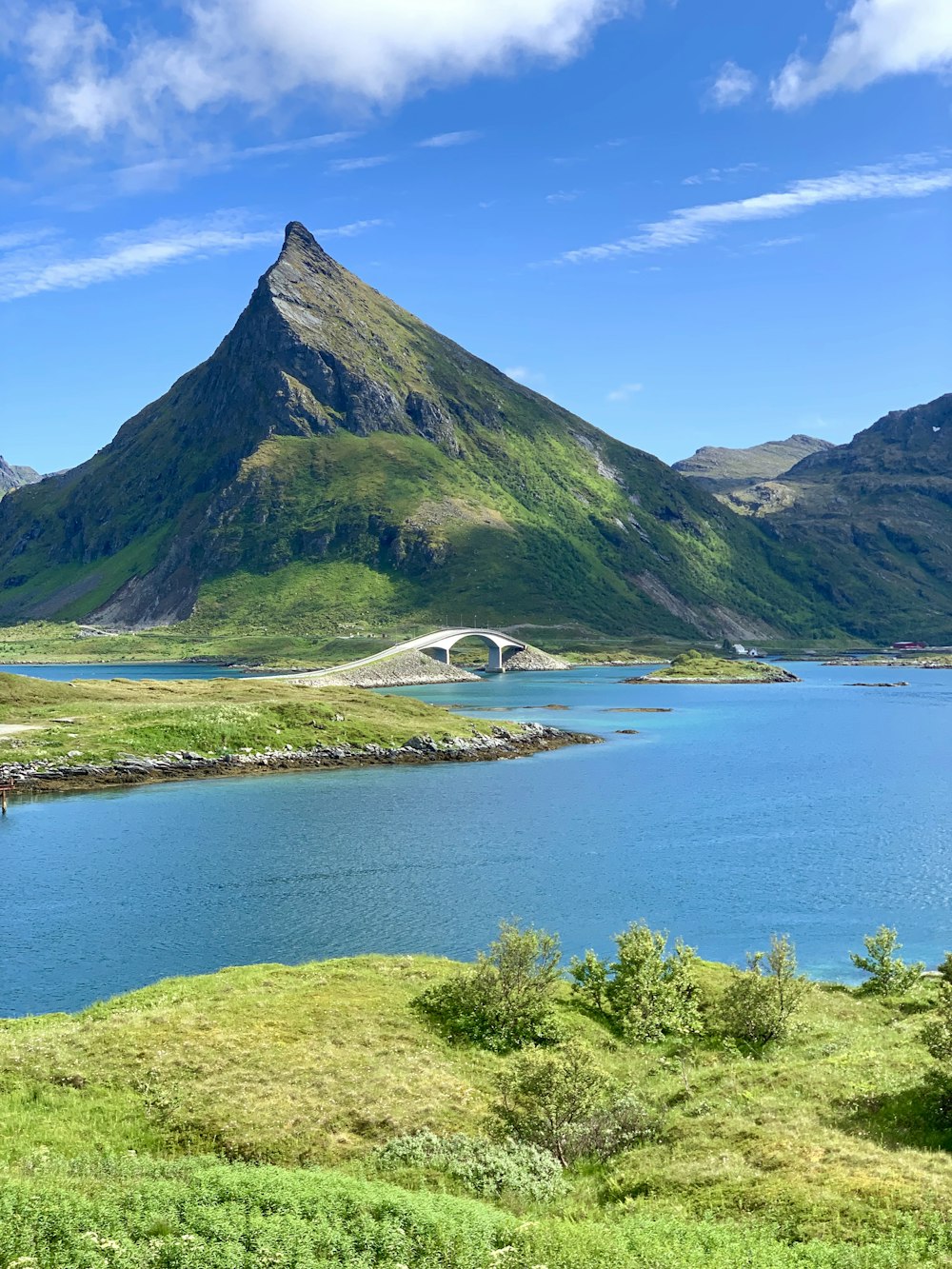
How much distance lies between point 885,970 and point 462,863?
38592mm

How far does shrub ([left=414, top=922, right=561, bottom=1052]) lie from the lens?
3959 centimetres

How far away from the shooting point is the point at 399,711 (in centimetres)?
15975

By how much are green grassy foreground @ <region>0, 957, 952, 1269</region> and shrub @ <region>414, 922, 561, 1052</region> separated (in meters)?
1.44

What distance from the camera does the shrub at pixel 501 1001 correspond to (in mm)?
39594

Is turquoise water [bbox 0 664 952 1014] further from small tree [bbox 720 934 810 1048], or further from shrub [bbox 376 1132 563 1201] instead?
shrub [bbox 376 1132 563 1201]

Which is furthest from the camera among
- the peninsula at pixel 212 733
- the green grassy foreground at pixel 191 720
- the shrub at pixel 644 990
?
the green grassy foreground at pixel 191 720

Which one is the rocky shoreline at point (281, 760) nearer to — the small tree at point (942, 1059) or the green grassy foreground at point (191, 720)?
the green grassy foreground at point (191, 720)

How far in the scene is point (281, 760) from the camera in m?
130

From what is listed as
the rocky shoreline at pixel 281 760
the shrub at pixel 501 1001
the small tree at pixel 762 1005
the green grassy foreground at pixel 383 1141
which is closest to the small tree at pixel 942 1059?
the green grassy foreground at pixel 383 1141

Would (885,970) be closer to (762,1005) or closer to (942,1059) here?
(762,1005)

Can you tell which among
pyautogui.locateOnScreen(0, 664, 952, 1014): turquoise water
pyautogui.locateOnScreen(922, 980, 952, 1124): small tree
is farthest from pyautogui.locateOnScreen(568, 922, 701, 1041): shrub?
pyautogui.locateOnScreen(0, 664, 952, 1014): turquoise water

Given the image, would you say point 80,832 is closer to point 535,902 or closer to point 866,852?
point 535,902

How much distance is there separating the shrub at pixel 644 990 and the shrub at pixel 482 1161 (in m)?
12.8

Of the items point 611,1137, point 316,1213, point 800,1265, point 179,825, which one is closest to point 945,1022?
point 611,1137
